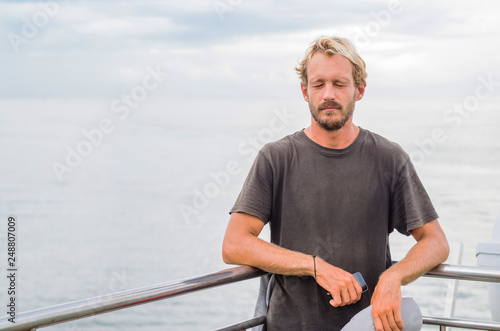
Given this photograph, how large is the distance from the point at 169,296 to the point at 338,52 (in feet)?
2.84

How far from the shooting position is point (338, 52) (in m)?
1.88

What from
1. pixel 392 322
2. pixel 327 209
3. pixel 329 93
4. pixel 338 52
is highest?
pixel 338 52

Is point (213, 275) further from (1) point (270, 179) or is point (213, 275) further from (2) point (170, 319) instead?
(2) point (170, 319)

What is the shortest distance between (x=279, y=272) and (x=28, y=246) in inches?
1928

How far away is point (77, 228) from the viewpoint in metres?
48.6

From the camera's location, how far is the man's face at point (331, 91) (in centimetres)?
186

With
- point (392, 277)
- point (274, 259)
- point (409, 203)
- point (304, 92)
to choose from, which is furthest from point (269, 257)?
point (304, 92)

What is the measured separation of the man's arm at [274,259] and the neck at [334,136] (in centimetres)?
30

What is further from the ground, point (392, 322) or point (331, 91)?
point (331, 91)

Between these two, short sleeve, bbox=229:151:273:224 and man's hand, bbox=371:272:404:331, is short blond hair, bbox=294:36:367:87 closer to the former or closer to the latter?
short sleeve, bbox=229:151:273:224

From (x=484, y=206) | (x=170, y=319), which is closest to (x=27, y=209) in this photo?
(x=170, y=319)

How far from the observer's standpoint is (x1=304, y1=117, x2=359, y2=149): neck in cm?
187

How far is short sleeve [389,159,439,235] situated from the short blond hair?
30 centimetres

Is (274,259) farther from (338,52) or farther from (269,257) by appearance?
(338,52)
